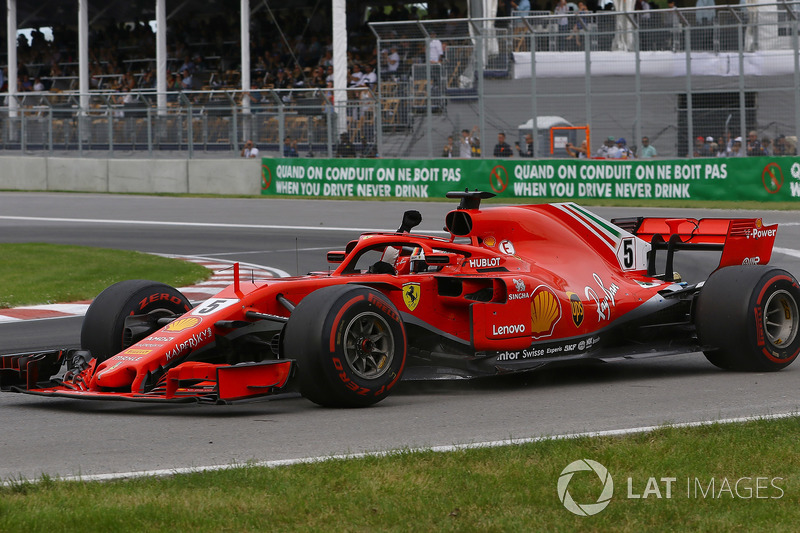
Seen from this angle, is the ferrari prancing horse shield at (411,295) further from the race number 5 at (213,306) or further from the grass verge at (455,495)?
the grass verge at (455,495)

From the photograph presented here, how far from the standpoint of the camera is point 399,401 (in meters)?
7.54

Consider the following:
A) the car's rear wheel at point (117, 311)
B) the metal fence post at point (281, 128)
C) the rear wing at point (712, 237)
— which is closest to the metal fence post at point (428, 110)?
the metal fence post at point (281, 128)

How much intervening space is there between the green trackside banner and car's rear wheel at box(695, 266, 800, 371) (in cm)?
1630

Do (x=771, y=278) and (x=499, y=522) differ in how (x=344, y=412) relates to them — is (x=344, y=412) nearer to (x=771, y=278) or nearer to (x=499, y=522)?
(x=499, y=522)

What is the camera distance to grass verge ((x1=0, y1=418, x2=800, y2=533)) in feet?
14.9

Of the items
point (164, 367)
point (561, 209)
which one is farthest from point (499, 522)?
point (561, 209)

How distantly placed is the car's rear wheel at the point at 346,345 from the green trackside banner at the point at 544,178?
1881cm

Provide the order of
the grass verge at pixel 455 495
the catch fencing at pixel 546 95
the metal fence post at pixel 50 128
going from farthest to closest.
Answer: the metal fence post at pixel 50 128
the catch fencing at pixel 546 95
the grass verge at pixel 455 495

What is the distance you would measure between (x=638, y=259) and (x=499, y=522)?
5.12 m

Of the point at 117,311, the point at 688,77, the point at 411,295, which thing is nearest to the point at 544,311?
the point at 411,295

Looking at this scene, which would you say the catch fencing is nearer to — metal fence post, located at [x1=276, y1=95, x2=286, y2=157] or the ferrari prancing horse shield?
metal fence post, located at [x1=276, y1=95, x2=286, y2=157]

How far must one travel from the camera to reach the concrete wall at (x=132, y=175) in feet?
105
